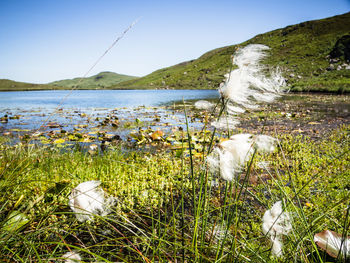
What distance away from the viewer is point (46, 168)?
104 inches

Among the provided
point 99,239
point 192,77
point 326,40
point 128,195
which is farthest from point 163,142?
point 192,77

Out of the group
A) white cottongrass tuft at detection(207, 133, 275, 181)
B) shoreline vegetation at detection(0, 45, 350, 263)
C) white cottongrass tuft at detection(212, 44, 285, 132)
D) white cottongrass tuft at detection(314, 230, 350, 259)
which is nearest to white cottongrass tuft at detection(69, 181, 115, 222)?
shoreline vegetation at detection(0, 45, 350, 263)

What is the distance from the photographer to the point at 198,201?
0.97 metres

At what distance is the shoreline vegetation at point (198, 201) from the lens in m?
0.96

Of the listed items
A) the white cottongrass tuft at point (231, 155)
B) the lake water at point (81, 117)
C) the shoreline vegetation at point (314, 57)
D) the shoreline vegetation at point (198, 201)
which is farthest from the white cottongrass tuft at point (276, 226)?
the shoreline vegetation at point (314, 57)

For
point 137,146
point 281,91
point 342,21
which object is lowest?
point 137,146

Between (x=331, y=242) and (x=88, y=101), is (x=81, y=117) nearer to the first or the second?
(x=331, y=242)

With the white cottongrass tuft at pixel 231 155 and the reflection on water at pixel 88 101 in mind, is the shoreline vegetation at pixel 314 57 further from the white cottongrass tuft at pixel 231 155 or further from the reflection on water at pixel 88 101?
the white cottongrass tuft at pixel 231 155

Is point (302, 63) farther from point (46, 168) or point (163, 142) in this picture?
point (46, 168)

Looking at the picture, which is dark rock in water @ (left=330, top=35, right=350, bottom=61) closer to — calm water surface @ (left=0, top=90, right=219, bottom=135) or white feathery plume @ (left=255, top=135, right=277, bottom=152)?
calm water surface @ (left=0, top=90, right=219, bottom=135)

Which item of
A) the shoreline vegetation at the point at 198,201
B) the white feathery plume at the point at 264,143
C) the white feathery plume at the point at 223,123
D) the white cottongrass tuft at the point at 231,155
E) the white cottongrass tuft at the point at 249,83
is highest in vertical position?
the white cottongrass tuft at the point at 249,83

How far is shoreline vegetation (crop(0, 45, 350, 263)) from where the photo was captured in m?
0.96

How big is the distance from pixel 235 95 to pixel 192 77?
3117 inches

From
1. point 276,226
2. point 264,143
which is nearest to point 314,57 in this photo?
point 276,226
